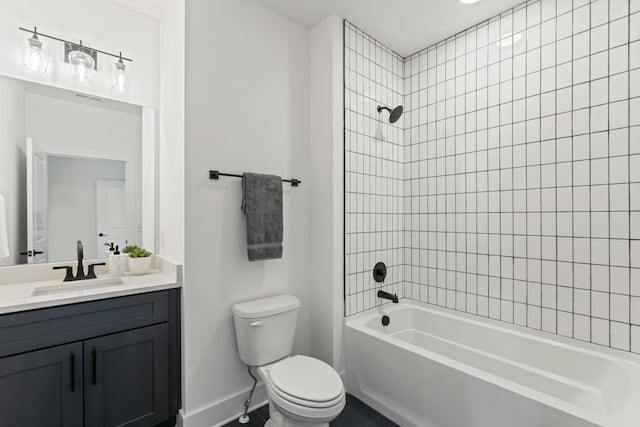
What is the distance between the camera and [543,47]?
1854 mm

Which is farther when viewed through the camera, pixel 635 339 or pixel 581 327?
pixel 581 327

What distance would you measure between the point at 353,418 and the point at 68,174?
2281mm

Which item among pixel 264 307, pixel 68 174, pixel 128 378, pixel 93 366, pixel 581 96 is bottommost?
pixel 128 378

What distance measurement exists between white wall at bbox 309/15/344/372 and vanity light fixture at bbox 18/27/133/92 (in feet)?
4.20

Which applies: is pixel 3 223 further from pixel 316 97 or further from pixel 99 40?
pixel 316 97

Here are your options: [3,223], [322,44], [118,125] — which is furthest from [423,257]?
[3,223]

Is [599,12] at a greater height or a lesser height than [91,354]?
greater

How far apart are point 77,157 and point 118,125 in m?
0.32

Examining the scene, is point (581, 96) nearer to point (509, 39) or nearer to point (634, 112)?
point (634, 112)

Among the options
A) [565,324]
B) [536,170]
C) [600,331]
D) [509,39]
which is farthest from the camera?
[509,39]

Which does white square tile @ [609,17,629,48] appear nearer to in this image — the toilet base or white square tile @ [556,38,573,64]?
white square tile @ [556,38,573,64]

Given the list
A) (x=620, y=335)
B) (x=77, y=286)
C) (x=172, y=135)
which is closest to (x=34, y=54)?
(x=172, y=135)

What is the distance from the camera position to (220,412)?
179cm

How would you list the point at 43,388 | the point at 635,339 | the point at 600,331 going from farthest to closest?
the point at 600,331 → the point at 635,339 → the point at 43,388
